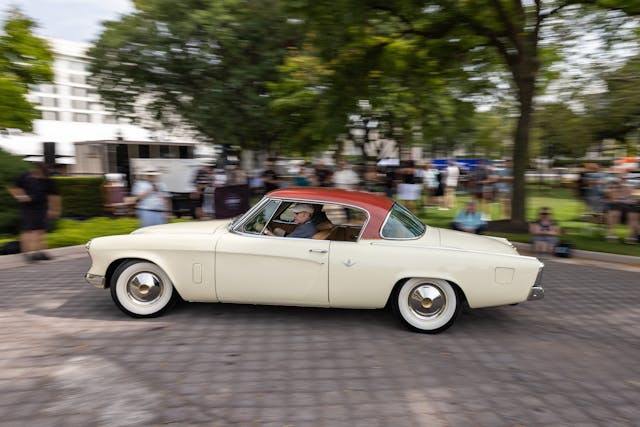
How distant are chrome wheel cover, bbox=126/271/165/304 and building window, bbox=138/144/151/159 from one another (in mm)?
17696

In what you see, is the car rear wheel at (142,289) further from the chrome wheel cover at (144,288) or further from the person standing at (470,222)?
the person standing at (470,222)

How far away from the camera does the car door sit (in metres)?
4.76

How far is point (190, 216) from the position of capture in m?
12.2

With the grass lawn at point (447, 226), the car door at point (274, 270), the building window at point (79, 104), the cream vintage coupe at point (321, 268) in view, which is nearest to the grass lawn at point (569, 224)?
A: the grass lawn at point (447, 226)

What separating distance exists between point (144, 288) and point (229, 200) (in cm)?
520

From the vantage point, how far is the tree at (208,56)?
17.0 meters

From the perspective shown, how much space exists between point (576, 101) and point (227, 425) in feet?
72.0

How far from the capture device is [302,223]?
512 cm

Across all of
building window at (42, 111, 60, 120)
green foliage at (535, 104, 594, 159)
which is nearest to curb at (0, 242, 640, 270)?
green foliage at (535, 104, 594, 159)

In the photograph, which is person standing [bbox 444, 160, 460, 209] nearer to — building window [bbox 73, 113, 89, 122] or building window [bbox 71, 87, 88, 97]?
building window [bbox 73, 113, 89, 122]

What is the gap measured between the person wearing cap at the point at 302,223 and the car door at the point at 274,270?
122 mm

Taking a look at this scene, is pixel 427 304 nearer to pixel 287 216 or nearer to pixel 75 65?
pixel 287 216

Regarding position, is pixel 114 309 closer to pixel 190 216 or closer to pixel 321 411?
pixel 321 411

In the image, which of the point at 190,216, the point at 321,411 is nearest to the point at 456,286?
the point at 321,411
